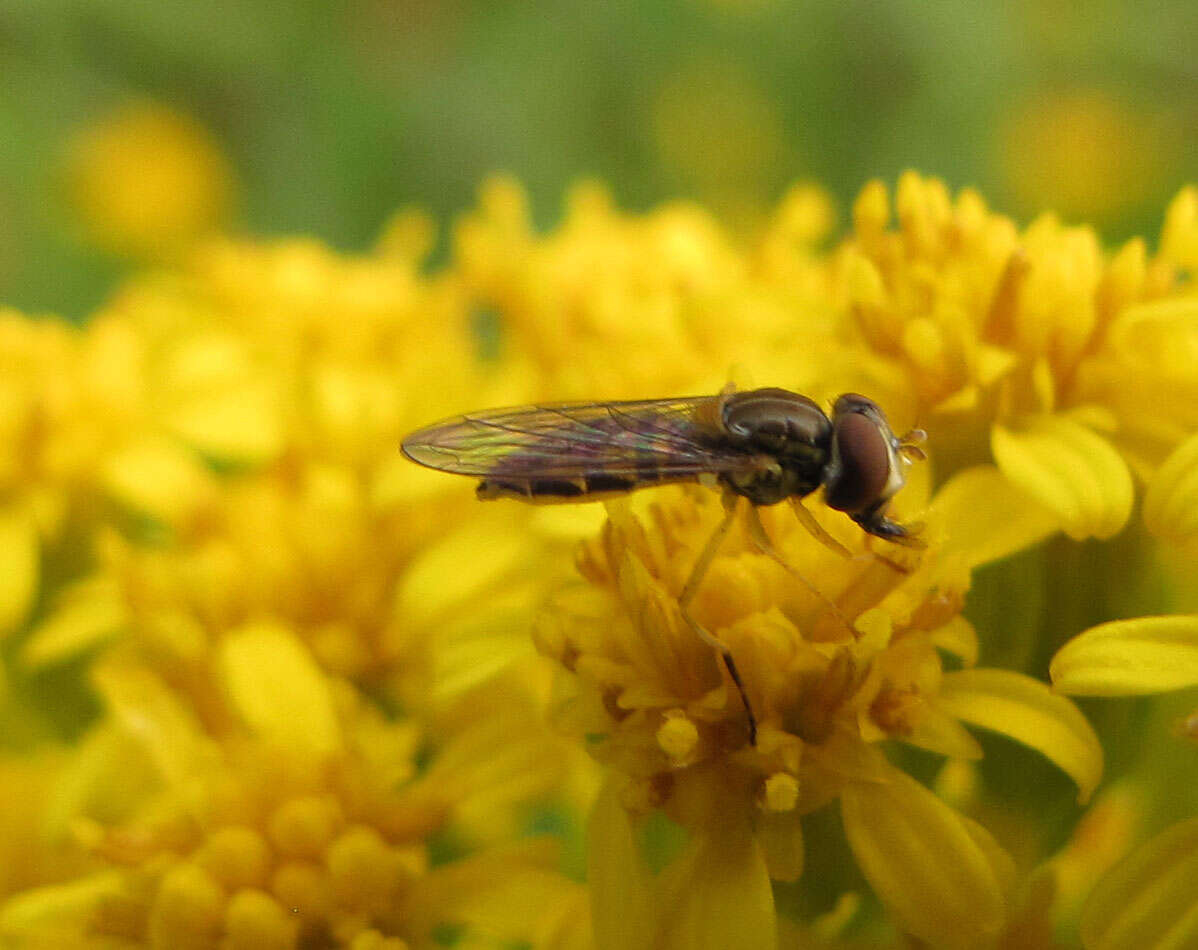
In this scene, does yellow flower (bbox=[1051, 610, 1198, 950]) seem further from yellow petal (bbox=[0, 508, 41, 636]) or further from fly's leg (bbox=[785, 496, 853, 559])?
yellow petal (bbox=[0, 508, 41, 636])

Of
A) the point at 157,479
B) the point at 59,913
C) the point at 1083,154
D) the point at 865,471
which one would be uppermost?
the point at 1083,154

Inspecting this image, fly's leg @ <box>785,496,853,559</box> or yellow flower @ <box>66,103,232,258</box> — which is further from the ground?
yellow flower @ <box>66,103,232,258</box>

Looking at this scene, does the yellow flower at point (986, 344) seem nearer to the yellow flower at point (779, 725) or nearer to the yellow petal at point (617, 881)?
the yellow flower at point (779, 725)

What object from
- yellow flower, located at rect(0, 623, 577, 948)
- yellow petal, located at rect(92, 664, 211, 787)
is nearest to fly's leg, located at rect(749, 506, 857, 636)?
yellow flower, located at rect(0, 623, 577, 948)

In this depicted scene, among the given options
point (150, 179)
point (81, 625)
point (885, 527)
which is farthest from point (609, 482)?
point (150, 179)

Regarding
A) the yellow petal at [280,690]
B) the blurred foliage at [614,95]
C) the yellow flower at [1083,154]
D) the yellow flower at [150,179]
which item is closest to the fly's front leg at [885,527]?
the yellow petal at [280,690]

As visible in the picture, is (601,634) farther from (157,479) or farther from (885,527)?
(157,479)
